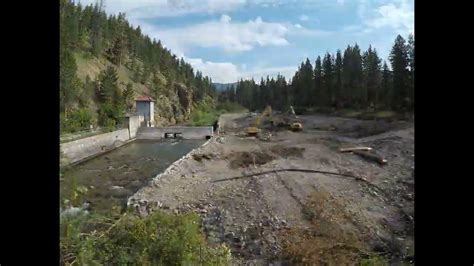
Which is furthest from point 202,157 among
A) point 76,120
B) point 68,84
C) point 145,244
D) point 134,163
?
point 68,84

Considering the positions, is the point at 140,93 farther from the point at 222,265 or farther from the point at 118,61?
the point at 222,265

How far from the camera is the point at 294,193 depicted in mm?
2137

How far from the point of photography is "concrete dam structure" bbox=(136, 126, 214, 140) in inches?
85.9

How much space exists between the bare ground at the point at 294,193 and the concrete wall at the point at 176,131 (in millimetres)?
106

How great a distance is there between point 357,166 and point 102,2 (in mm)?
1603

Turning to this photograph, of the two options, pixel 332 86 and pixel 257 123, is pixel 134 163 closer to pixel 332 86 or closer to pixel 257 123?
pixel 257 123

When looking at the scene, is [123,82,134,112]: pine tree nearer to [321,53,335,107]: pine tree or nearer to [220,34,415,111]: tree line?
[220,34,415,111]: tree line

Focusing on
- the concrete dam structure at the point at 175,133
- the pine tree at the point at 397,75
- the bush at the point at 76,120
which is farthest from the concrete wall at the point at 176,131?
the pine tree at the point at 397,75

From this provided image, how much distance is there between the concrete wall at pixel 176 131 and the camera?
2.17 m

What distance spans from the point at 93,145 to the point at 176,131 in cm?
70

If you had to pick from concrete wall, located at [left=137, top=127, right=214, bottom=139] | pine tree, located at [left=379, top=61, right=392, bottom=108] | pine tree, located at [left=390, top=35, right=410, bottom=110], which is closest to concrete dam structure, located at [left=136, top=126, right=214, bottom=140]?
concrete wall, located at [left=137, top=127, right=214, bottom=139]

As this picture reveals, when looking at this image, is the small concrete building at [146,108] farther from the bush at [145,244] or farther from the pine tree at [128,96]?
the bush at [145,244]

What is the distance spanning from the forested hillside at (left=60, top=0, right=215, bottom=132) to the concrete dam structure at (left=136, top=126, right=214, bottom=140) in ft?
0.20
